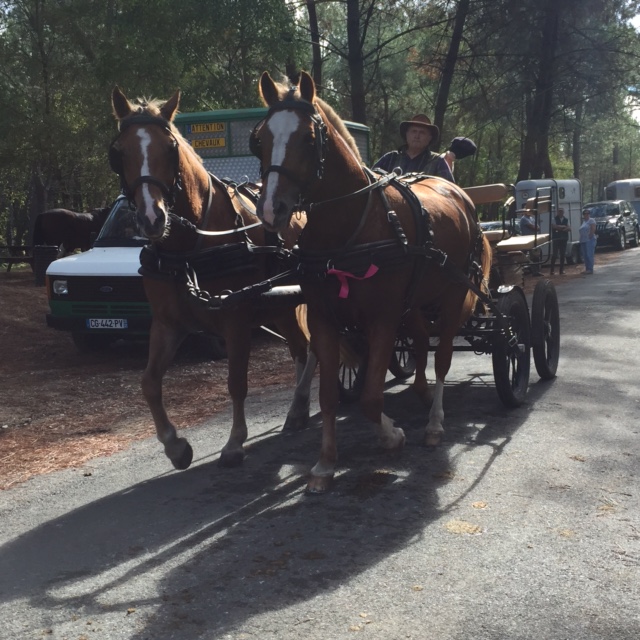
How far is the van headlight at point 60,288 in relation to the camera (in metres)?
11.8

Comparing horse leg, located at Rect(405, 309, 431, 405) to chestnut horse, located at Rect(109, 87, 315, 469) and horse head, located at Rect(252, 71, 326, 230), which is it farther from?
horse head, located at Rect(252, 71, 326, 230)

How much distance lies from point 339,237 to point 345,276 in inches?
9.8

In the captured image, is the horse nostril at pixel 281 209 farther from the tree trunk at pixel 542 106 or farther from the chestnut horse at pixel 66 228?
the tree trunk at pixel 542 106

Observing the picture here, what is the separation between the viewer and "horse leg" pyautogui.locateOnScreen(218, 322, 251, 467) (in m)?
6.37

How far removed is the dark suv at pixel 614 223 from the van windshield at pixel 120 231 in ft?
99.3

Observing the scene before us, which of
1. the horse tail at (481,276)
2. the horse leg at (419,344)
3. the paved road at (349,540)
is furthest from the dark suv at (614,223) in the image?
the paved road at (349,540)

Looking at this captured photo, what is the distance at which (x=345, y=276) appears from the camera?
18.9ft

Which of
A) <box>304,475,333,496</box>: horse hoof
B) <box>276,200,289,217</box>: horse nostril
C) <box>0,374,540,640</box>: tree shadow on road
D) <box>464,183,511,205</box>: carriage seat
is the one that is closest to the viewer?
<box>0,374,540,640</box>: tree shadow on road

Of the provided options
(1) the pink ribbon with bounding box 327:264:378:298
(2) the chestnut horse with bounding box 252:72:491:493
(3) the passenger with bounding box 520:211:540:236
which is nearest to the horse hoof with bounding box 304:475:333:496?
(2) the chestnut horse with bounding box 252:72:491:493

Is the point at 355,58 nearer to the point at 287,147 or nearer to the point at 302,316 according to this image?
the point at 302,316

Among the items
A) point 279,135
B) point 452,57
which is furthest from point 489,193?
point 452,57

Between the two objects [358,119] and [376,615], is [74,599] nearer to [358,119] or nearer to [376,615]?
[376,615]

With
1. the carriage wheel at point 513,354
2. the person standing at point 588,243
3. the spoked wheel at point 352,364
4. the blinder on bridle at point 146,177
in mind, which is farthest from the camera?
the person standing at point 588,243

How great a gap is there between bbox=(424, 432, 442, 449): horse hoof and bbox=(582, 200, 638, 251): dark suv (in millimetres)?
34507
